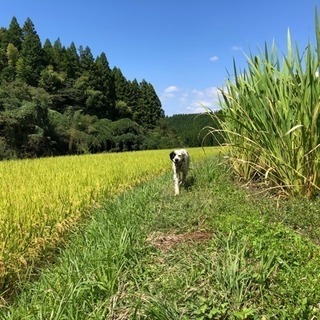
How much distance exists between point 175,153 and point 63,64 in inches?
1672

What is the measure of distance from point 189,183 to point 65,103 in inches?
1499

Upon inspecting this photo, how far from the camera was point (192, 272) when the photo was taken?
230cm

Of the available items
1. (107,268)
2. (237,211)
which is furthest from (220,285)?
(237,211)

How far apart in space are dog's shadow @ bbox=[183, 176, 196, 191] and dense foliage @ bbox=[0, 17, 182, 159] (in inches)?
631

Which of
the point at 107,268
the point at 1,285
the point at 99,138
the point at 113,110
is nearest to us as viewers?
the point at 107,268

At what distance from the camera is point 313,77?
11.9ft

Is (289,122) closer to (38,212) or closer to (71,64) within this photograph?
(38,212)

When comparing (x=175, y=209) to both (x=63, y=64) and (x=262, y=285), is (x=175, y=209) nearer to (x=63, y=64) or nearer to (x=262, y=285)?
(x=262, y=285)

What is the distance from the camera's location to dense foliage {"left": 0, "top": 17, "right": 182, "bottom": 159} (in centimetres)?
2152

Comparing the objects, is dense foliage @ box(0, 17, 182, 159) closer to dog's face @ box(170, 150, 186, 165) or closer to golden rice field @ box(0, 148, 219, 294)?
golden rice field @ box(0, 148, 219, 294)

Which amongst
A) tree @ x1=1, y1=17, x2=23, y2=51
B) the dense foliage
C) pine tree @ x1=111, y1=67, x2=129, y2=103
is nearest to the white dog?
the dense foliage

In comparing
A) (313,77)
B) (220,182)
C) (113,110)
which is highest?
(113,110)

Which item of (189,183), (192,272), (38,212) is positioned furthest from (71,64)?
(192,272)

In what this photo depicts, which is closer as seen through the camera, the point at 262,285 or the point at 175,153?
the point at 262,285
